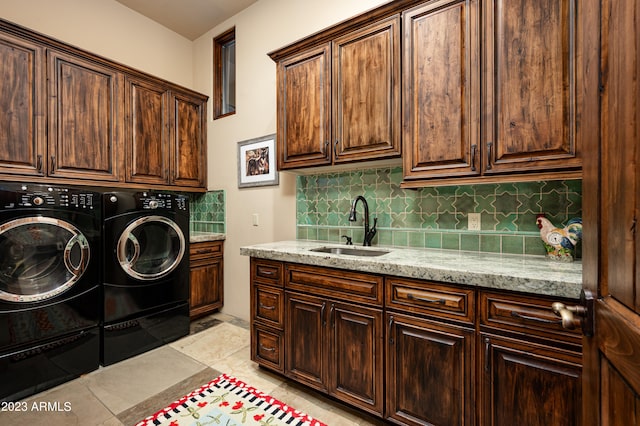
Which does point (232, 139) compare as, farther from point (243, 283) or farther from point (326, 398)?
point (326, 398)

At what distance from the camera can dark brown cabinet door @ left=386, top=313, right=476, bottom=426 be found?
136 centimetres

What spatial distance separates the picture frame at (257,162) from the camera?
2.93m

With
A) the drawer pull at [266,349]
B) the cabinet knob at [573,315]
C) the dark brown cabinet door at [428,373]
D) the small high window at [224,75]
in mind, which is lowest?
the drawer pull at [266,349]

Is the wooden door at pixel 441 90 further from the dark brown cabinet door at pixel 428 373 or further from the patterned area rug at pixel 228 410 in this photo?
the patterned area rug at pixel 228 410

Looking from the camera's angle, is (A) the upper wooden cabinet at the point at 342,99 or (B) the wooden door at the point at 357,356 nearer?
(B) the wooden door at the point at 357,356

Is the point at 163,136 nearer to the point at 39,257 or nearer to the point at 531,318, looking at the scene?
the point at 39,257

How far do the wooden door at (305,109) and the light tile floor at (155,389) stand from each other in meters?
1.63

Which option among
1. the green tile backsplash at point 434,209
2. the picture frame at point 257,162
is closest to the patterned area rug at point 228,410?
the green tile backsplash at point 434,209

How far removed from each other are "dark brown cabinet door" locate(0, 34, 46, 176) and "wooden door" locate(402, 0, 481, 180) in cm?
277

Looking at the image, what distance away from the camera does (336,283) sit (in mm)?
1754

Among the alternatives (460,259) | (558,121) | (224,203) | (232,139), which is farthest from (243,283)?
(558,121)

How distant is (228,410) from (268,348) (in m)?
0.44

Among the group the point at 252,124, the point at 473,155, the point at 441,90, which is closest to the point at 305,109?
the point at 441,90

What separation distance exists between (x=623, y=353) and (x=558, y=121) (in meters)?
1.33
